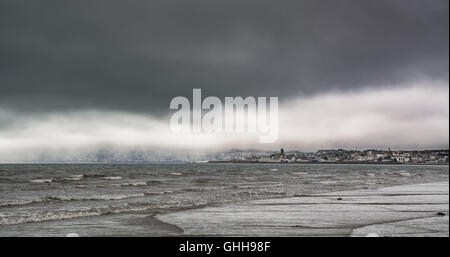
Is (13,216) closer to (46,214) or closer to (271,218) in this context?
(46,214)

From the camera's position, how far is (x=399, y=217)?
52.1 ft
